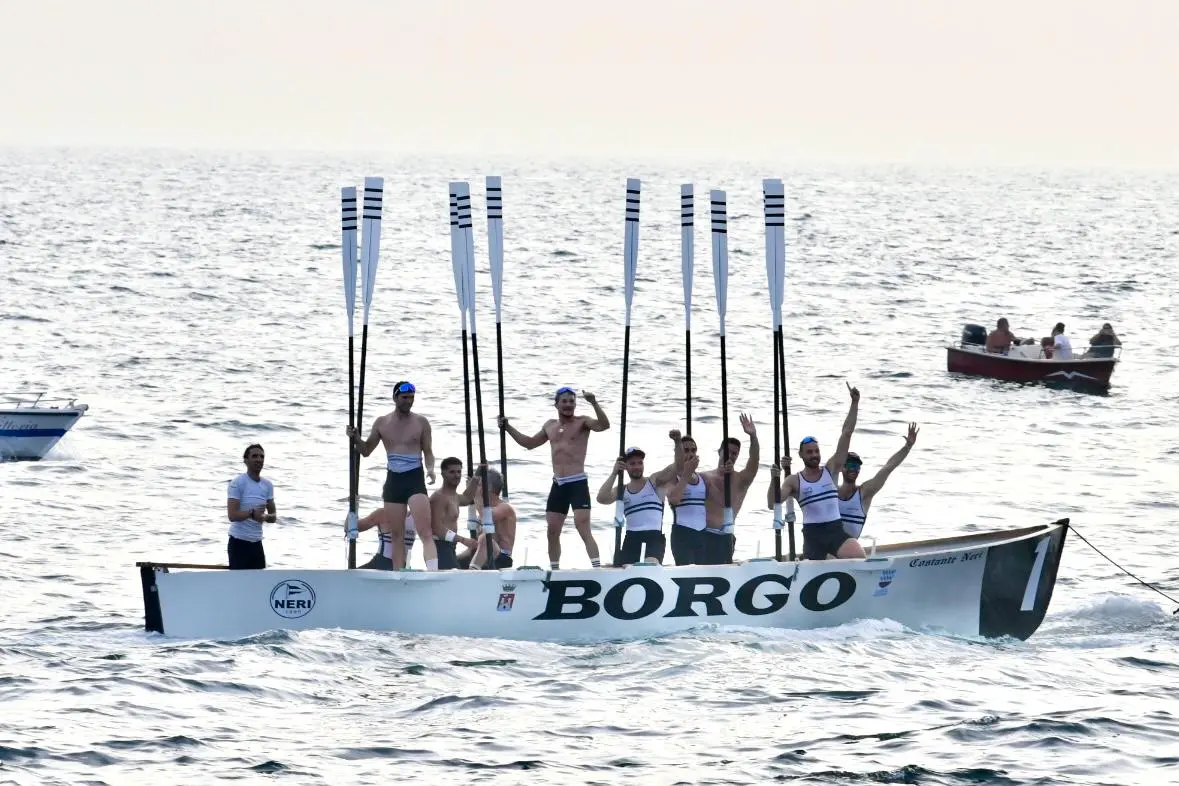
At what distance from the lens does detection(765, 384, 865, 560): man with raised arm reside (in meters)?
18.1

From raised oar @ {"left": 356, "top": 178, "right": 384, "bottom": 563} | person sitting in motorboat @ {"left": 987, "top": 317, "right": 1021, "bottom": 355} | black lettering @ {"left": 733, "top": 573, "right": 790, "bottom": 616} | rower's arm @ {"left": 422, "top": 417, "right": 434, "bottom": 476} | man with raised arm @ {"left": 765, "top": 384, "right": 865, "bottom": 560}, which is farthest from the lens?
person sitting in motorboat @ {"left": 987, "top": 317, "right": 1021, "bottom": 355}

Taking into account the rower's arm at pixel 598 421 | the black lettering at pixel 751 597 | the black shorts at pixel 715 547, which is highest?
the rower's arm at pixel 598 421

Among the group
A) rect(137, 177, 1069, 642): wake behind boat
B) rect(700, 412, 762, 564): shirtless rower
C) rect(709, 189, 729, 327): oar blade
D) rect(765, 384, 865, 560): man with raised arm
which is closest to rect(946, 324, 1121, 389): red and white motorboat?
rect(137, 177, 1069, 642): wake behind boat

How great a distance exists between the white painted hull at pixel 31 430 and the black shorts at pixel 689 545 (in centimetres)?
1419

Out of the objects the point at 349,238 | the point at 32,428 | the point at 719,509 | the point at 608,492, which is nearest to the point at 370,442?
the point at 349,238

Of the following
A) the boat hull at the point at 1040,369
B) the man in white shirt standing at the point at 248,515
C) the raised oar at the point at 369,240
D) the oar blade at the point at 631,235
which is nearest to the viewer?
the man in white shirt standing at the point at 248,515

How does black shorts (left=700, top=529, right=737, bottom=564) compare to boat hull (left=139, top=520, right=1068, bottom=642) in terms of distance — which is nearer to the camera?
boat hull (left=139, top=520, right=1068, bottom=642)

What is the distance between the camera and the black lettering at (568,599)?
1750 cm

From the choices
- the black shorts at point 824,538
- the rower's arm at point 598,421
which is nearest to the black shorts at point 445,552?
the rower's arm at point 598,421

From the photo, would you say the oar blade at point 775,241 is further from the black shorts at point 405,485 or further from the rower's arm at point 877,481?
the black shorts at point 405,485

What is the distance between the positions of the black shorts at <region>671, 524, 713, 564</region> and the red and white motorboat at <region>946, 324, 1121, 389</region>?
21.6 meters

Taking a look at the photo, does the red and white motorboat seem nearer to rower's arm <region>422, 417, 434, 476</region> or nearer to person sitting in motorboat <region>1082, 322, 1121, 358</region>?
person sitting in motorboat <region>1082, 322, 1121, 358</region>

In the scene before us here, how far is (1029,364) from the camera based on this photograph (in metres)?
38.8

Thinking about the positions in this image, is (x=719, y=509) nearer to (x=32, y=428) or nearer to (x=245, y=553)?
(x=245, y=553)
